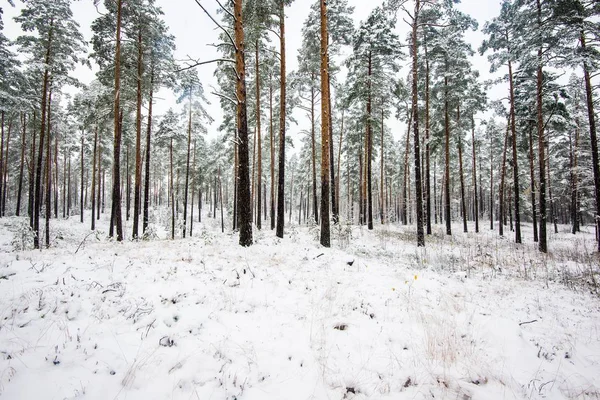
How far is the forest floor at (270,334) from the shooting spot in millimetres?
3125

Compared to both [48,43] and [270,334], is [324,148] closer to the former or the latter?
[270,334]

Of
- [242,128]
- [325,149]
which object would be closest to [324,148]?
[325,149]

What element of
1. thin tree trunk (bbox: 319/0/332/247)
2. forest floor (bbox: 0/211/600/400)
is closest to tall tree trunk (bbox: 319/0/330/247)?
thin tree trunk (bbox: 319/0/332/247)

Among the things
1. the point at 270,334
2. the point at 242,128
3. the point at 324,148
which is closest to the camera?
the point at 270,334

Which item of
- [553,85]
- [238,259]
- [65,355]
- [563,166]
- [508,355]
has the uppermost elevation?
[553,85]

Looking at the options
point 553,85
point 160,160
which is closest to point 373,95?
point 553,85

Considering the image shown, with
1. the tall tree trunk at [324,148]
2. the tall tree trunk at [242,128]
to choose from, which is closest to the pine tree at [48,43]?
the tall tree trunk at [242,128]

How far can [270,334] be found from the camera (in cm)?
409

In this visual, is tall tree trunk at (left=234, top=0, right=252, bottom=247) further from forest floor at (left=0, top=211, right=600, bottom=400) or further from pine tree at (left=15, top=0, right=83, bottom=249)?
pine tree at (left=15, top=0, right=83, bottom=249)

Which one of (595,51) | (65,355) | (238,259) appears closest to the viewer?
(65,355)

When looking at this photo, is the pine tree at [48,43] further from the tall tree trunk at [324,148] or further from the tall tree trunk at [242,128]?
the tall tree trunk at [324,148]

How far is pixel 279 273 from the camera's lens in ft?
21.0

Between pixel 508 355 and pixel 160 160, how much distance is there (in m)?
51.5

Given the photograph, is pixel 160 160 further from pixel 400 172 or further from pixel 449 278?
pixel 449 278
